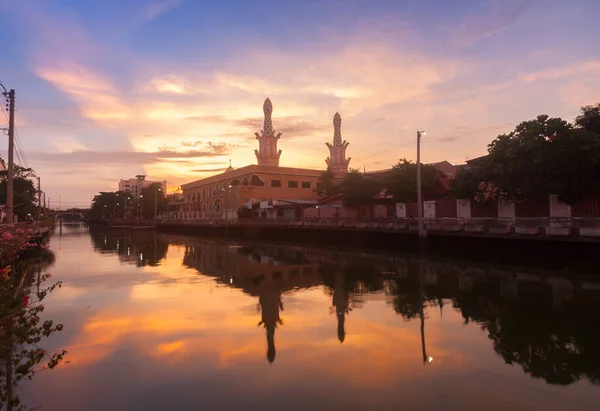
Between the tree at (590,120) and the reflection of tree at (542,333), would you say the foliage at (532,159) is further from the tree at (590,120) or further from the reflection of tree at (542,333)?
the reflection of tree at (542,333)

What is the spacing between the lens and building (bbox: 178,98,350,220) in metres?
66.4

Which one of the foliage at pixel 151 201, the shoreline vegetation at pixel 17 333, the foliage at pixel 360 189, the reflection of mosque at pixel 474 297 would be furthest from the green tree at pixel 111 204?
the shoreline vegetation at pixel 17 333

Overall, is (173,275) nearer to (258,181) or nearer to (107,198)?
(258,181)

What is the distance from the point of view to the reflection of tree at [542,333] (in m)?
7.86

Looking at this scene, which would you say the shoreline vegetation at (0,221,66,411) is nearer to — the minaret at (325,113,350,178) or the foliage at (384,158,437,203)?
the foliage at (384,158,437,203)

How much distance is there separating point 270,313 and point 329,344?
136 inches

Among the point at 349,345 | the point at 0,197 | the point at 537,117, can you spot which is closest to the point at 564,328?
the point at 349,345

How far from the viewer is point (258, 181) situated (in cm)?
6888

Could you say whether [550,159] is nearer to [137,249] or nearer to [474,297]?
[474,297]

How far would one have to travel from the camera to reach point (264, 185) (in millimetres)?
69250

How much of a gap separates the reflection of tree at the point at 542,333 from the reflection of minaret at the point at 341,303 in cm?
321

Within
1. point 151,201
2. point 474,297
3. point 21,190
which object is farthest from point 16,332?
point 151,201

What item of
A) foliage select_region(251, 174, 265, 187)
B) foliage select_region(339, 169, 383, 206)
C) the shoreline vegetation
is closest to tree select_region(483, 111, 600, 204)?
foliage select_region(339, 169, 383, 206)

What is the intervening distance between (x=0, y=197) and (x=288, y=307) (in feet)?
144
